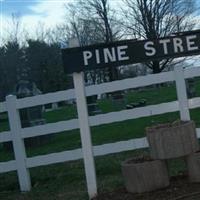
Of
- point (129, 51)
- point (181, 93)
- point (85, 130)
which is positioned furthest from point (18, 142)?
point (129, 51)

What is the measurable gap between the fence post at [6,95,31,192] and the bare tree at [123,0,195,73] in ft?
129

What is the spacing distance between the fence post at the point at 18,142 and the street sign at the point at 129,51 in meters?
2.23

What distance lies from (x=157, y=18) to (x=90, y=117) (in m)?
42.9

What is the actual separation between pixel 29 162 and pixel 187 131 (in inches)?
132

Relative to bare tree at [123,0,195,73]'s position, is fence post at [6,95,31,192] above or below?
below

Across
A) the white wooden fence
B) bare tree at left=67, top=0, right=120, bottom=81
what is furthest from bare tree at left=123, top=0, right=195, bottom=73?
the white wooden fence

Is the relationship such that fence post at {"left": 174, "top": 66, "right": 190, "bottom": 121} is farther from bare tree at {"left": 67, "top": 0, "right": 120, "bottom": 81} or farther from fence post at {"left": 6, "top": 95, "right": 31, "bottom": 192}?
bare tree at {"left": 67, "top": 0, "right": 120, "bottom": 81}

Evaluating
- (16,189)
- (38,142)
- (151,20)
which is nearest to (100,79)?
(151,20)

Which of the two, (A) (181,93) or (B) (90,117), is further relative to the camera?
(B) (90,117)

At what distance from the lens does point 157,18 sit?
5044cm

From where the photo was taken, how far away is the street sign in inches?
274

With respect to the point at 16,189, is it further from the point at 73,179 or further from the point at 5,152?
the point at 5,152

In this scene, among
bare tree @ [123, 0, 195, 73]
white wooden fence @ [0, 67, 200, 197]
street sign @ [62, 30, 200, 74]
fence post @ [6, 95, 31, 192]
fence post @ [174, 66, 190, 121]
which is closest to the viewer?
street sign @ [62, 30, 200, 74]

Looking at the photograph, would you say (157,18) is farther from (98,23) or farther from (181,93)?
(181,93)
